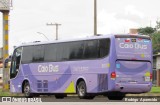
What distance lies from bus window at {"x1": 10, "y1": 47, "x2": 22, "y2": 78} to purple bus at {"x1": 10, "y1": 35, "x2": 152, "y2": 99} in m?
1.65

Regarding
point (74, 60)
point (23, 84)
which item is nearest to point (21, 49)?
point (23, 84)

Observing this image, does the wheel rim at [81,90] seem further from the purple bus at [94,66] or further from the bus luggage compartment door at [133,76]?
the bus luggage compartment door at [133,76]

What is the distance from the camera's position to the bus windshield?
2569cm

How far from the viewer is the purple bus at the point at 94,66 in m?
25.7

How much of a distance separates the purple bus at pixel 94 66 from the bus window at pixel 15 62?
5.41 ft

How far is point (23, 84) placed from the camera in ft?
106

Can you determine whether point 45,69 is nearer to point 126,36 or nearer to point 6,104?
point 126,36

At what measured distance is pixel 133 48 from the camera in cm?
2597

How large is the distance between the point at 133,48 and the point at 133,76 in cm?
136

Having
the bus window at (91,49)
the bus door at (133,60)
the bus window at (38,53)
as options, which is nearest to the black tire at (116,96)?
the bus door at (133,60)

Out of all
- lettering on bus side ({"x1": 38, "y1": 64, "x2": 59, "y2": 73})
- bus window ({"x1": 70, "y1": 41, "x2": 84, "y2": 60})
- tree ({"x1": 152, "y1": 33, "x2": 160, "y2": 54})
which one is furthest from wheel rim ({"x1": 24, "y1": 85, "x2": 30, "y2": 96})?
tree ({"x1": 152, "y1": 33, "x2": 160, "y2": 54})

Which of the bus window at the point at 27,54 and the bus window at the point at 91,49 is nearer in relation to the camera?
the bus window at the point at 91,49

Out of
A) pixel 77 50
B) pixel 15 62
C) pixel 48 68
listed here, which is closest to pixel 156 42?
pixel 15 62

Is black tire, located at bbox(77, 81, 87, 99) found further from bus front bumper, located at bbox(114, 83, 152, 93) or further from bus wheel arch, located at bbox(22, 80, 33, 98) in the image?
bus wheel arch, located at bbox(22, 80, 33, 98)
